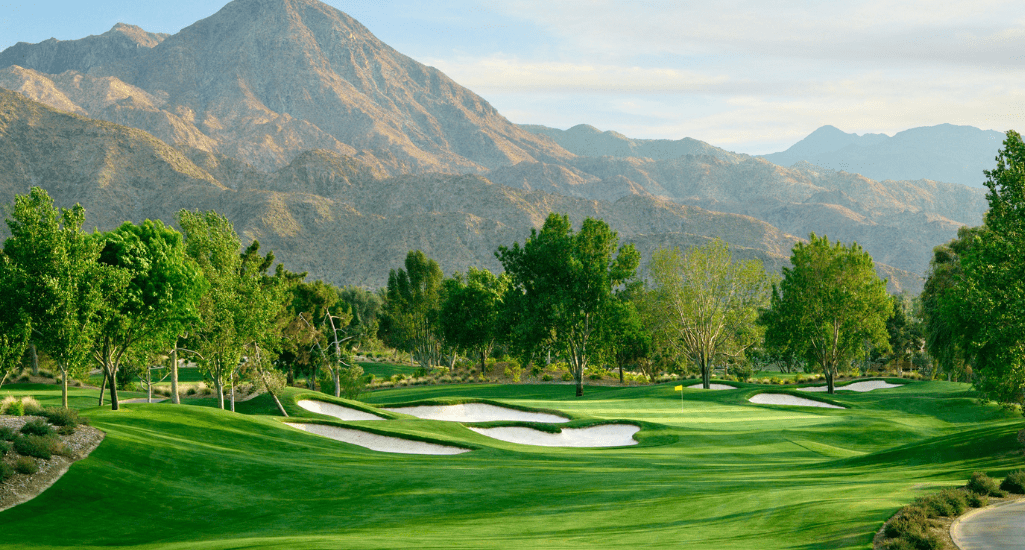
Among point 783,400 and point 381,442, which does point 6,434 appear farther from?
point 783,400

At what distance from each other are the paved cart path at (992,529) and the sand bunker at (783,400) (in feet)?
101

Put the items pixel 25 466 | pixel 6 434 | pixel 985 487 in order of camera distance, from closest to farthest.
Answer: pixel 985 487
pixel 25 466
pixel 6 434

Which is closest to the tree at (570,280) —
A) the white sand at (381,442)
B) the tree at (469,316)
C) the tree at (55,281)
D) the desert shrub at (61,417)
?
the tree at (469,316)

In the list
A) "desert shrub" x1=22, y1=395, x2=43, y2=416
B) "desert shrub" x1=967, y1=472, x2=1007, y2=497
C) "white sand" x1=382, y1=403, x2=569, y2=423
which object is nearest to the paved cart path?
"desert shrub" x1=967, y1=472, x2=1007, y2=497

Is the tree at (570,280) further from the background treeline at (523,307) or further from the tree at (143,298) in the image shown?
the tree at (143,298)

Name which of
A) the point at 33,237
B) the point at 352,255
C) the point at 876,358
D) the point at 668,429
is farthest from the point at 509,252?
the point at 352,255

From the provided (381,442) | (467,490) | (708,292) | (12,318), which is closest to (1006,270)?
(467,490)

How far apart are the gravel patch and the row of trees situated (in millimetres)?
4234

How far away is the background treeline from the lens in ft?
70.7

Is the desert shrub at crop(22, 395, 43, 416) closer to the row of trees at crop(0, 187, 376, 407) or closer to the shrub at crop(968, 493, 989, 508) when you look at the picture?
the row of trees at crop(0, 187, 376, 407)

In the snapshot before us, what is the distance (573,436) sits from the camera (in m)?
31.2

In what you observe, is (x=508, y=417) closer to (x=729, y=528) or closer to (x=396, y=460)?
(x=396, y=460)

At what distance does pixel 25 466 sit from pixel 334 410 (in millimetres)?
19874

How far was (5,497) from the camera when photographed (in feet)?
48.2
